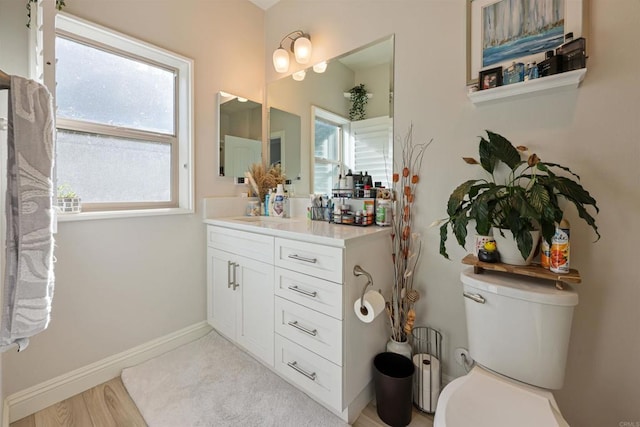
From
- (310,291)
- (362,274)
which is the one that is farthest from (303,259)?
(362,274)

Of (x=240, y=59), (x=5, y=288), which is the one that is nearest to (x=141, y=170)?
(x=240, y=59)

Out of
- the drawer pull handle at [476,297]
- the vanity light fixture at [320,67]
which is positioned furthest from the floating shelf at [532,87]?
the vanity light fixture at [320,67]

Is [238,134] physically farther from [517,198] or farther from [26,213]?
[517,198]

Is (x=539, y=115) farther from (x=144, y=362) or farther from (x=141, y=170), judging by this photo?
(x=144, y=362)

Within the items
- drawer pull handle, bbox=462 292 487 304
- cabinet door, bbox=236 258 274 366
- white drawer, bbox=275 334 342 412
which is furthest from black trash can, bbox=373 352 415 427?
cabinet door, bbox=236 258 274 366

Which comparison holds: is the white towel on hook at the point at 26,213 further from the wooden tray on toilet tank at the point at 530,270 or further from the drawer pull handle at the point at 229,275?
the wooden tray on toilet tank at the point at 530,270

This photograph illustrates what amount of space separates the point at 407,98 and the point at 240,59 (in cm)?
150

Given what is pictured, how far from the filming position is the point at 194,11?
204cm

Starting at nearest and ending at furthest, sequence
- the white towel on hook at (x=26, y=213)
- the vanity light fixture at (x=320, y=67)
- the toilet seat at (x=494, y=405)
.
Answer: the white towel on hook at (x=26, y=213)
the toilet seat at (x=494, y=405)
the vanity light fixture at (x=320, y=67)

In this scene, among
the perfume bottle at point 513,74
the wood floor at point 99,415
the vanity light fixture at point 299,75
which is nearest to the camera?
the perfume bottle at point 513,74

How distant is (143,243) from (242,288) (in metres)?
0.73

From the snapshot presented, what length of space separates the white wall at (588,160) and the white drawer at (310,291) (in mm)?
659

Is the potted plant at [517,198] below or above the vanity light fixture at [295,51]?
below

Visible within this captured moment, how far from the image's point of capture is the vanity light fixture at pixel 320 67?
2057mm
